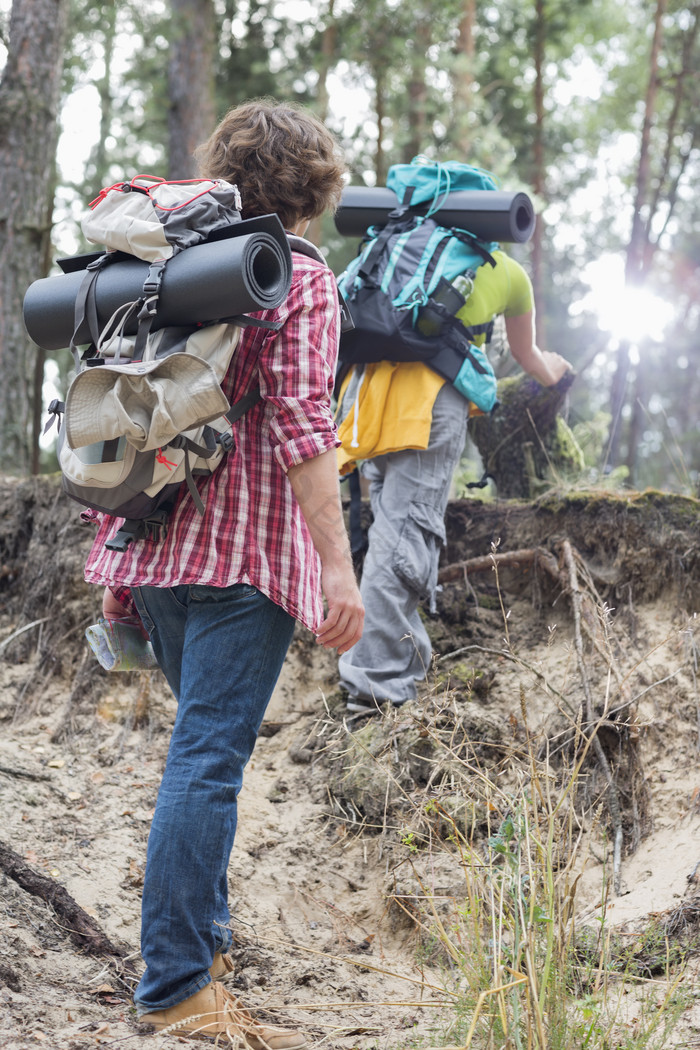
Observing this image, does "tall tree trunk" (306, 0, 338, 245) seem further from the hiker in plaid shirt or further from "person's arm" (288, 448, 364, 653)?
"person's arm" (288, 448, 364, 653)

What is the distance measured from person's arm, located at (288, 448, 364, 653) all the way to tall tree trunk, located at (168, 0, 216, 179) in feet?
26.0

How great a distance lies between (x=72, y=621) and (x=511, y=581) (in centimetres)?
234

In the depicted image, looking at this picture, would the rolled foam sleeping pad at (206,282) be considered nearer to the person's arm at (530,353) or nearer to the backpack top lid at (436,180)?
the backpack top lid at (436,180)

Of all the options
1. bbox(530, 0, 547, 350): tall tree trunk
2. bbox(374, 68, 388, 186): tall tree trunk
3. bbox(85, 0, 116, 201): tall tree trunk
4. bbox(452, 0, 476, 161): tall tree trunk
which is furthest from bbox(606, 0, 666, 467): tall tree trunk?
bbox(85, 0, 116, 201): tall tree trunk

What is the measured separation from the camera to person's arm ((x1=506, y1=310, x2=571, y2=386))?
4043 millimetres

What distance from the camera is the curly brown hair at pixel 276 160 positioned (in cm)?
214

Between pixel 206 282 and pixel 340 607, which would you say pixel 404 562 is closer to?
pixel 340 607

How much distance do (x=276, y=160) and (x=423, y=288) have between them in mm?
1500

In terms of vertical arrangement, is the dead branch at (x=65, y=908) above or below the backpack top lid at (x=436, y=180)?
below

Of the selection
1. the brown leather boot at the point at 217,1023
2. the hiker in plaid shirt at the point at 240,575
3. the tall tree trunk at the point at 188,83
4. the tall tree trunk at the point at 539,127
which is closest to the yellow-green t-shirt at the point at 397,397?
the hiker in plaid shirt at the point at 240,575

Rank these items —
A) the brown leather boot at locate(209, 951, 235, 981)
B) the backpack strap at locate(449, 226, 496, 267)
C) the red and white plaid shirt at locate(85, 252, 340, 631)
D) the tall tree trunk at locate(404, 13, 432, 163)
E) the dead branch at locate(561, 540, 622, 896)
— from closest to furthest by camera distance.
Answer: the red and white plaid shirt at locate(85, 252, 340, 631) < the brown leather boot at locate(209, 951, 235, 981) < the dead branch at locate(561, 540, 622, 896) < the backpack strap at locate(449, 226, 496, 267) < the tall tree trunk at locate(404, 13, 432, 163)

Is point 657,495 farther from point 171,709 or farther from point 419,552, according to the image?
point 171,709

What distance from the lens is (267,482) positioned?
213 cm

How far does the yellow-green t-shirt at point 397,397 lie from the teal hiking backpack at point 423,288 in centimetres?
6
